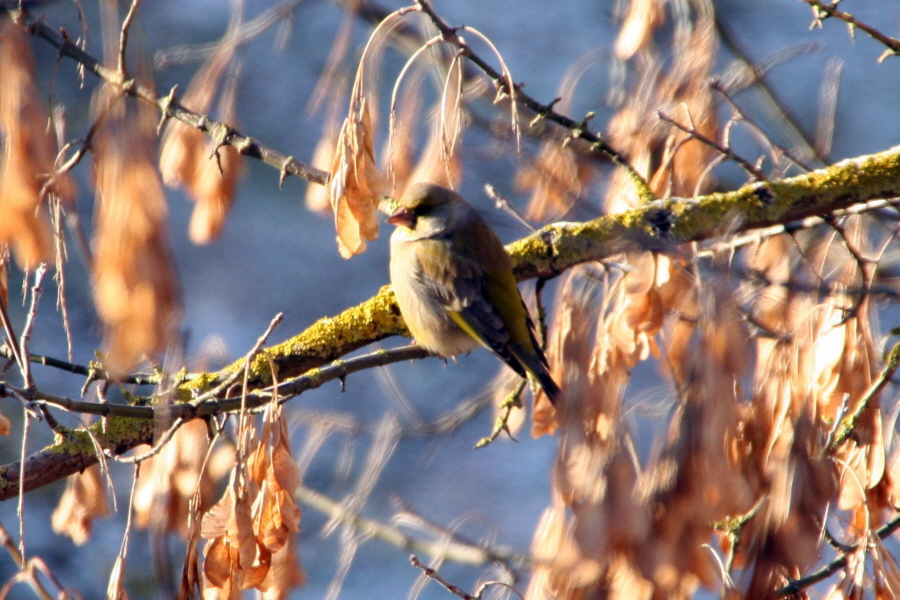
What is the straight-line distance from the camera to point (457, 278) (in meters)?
3.68

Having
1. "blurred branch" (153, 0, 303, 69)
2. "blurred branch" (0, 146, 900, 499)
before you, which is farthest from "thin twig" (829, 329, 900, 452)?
"blurred branch" (153, 0, 303, 69)

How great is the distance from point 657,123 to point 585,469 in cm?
225

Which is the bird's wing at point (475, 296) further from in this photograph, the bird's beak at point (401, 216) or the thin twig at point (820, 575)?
the thin twig at point (820, 575)

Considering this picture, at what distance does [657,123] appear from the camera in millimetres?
3340

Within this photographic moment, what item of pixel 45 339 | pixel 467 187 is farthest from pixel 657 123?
pixel 45 339

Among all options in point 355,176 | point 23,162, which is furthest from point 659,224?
point 23,162

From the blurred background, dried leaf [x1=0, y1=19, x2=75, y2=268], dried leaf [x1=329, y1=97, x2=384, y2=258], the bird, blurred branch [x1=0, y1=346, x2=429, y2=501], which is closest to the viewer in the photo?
dried leaf [x1=0, y1=19, x2=75, y2=268]

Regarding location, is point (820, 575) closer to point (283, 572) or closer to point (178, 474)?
point (283, 572)

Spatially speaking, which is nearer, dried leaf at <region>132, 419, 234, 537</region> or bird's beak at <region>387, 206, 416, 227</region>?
dried leaf at <region>132, 419, 234, 537</region>

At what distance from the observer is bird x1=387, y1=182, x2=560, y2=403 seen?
3.42 m

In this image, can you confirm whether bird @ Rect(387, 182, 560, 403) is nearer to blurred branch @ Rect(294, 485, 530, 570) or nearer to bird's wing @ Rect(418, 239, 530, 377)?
bird's wing @ Rect(418, 239, 530, 377)

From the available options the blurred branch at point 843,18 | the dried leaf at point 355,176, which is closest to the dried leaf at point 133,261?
the dried leaf at point 355,176

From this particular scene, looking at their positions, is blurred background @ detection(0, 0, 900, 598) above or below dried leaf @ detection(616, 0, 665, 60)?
above

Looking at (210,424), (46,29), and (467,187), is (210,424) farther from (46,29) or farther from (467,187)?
(467,187)
